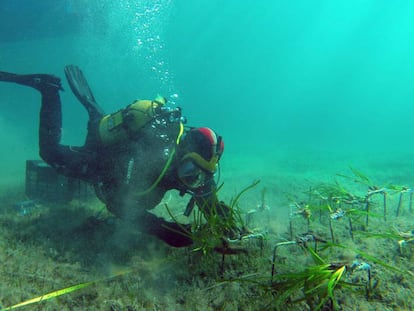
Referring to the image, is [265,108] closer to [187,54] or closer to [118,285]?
[187,54]

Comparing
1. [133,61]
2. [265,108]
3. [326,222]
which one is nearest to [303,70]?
[265,108]

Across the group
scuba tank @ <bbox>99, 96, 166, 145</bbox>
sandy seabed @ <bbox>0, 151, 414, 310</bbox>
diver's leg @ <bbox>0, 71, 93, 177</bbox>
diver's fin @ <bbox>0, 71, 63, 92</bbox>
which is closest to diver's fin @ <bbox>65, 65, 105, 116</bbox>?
diver's leg @ <bbox>0, 71, 93, 177</bbox>

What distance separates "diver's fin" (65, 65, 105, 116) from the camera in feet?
18.9

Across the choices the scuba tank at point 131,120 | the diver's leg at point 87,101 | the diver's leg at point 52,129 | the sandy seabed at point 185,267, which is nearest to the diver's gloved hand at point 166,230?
A: the sandy seabed at point 185,267

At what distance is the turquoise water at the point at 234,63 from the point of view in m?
22.2

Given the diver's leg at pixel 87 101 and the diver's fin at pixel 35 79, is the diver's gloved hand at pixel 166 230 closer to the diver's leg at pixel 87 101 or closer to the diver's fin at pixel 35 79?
the diver's leg at pixel 87 101

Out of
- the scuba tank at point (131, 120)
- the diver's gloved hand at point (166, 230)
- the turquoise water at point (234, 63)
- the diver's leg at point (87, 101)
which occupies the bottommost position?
the diver's gloved hand at point (166, 230)

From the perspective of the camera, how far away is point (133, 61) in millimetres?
79188

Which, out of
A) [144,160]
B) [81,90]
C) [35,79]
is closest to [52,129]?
[35,79]

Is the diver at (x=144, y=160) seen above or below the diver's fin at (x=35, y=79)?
below

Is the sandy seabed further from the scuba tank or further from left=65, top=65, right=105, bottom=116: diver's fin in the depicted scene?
left=65, top=65, right=105, bottom=116: diver's fin

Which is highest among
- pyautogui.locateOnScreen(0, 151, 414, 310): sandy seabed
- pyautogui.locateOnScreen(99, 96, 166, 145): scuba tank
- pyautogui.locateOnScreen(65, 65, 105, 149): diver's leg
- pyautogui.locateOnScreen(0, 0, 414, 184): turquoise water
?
pyautogui.locateOnScreen(0, 0, 414, 184): turquoise water

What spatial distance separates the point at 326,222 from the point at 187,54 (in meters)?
111

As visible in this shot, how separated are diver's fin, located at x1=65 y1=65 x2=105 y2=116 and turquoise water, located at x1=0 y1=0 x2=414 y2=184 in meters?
9.71
